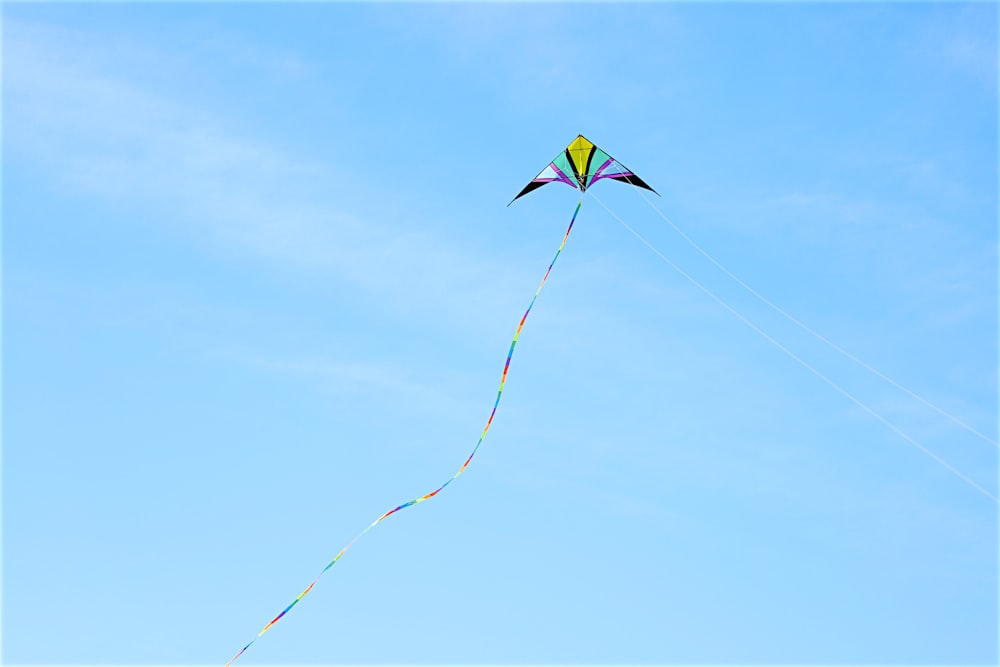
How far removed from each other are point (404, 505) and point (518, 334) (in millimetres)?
4580

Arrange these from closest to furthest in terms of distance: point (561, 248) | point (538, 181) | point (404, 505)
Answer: point (404, 505), point (561, 248), point (538, 181)

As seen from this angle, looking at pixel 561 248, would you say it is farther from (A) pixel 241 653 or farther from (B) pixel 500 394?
(A) pixel 241 653

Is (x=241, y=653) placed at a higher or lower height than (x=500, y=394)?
lower

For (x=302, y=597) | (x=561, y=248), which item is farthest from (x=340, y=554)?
(x=561, y=248)

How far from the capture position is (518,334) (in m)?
21.8

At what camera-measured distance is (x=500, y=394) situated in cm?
2122

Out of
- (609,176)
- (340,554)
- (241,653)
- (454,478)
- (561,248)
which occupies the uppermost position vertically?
(609,176)

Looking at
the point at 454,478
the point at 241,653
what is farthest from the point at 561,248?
the point at 241,653

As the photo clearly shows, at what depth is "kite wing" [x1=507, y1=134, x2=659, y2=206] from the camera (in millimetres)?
23578

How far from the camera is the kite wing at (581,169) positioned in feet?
Result: 77.4

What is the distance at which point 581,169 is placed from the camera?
940 inches

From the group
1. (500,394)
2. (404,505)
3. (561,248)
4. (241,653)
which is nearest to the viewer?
(241,653)

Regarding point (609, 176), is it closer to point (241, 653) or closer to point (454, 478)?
point (454, 478)

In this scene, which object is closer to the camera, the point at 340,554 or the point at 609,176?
the point at 340,554
